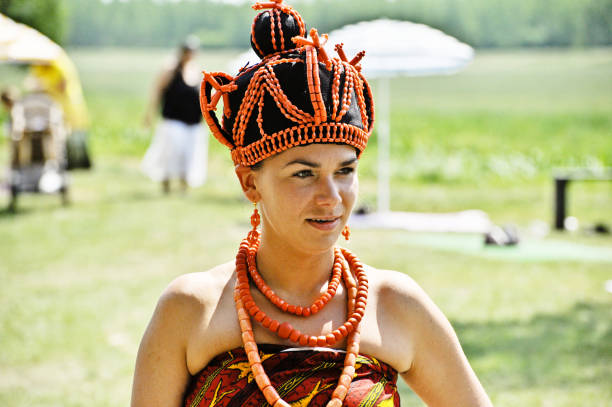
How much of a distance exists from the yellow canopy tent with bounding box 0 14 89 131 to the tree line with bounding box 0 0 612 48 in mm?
11932

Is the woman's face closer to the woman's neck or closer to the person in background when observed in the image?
the woman's neck

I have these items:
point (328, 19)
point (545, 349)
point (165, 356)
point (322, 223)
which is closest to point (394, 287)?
point (322, 223)

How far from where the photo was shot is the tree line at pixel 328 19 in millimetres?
25938

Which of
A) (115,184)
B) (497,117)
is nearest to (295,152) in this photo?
(115,184)

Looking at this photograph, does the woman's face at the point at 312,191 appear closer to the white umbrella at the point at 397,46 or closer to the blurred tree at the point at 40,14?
the white umbrella at the point at 397,46

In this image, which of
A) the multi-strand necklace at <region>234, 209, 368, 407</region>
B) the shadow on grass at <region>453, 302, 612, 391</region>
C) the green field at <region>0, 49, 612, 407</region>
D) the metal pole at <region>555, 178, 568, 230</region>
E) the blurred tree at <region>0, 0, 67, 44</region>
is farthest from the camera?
the blurred tree at <region>0, 0, 67, 44</region>

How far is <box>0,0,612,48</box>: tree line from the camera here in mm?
25938

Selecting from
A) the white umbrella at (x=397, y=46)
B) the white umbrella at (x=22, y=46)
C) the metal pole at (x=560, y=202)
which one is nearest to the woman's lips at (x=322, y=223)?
the white umbrella at (x=397, y=46)

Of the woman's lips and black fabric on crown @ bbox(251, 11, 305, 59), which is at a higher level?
black fabric on crown @ bbox(251, 11, 305, 59)

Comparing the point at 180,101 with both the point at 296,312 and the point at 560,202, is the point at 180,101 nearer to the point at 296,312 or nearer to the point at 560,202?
the point at 560,202

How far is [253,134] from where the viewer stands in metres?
2.10

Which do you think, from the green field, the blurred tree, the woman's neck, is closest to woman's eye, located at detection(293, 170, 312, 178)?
the woman's neck

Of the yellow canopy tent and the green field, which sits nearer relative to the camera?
the green field

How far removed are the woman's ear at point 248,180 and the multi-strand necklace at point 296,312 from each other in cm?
12
